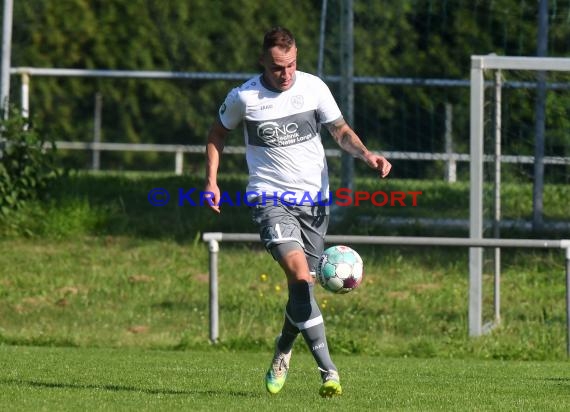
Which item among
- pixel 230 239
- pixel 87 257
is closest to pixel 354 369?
pixel 230 239

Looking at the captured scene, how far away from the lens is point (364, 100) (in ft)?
58.0

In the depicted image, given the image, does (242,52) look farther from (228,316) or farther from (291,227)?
(291,227)

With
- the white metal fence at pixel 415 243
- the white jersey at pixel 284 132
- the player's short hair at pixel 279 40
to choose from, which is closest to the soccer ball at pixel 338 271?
the white jersey at pixel 284 132

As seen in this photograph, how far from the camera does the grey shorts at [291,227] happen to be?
26.1 feet

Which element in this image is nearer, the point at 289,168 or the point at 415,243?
the point at 289,168

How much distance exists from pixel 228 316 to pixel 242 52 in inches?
286

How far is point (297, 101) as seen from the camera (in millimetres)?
8109

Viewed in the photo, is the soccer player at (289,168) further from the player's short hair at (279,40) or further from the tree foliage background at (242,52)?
the tree foliage background at (242,52)

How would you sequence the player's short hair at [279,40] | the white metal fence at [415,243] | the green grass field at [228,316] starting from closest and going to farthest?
the player's short hair at [279,40], the green grass field at [228,316], the white metal fence at [415,243]

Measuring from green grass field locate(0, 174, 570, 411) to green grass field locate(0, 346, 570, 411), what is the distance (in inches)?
0.6

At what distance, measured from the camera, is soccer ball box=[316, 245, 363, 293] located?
26.2 feet

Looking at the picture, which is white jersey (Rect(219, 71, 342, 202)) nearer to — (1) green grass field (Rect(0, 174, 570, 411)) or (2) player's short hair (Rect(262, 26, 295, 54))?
(2) player's short hair (Rect(262, 26, 295, 54))

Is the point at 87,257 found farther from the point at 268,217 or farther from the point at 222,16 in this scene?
the point at 268,217

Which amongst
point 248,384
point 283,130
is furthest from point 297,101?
point 248,384
